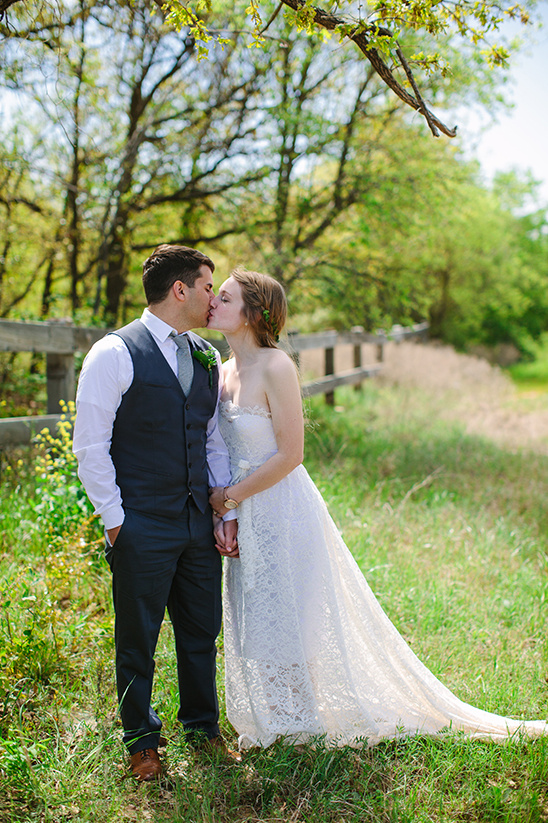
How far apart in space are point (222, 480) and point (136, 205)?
247 inches

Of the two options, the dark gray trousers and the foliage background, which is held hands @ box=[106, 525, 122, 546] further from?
the foliage background

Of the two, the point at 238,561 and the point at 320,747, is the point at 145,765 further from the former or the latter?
the point at 238,561

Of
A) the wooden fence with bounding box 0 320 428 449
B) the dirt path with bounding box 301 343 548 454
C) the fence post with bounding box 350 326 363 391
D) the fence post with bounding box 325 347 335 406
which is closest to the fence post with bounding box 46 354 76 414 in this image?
the wooden fence with bounding box 0 320 428 449

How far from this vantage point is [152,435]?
238 cm

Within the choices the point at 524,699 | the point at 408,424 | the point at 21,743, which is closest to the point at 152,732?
the point at 21,743

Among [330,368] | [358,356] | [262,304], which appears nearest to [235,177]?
[330,368]

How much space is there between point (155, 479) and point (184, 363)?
0.49 m

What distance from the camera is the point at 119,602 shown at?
2436 millimetres

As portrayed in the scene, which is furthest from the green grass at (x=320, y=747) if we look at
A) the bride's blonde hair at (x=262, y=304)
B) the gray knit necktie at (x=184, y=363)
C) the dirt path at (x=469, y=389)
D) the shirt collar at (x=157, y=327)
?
the dirt path at (x=469, y=389)

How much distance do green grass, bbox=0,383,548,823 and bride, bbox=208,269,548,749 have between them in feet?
0.40

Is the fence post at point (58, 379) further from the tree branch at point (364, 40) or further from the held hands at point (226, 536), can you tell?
the tree branch at point (364, 40)

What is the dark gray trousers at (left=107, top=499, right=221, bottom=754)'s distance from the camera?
2.39m

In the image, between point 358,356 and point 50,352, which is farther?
point 358,356

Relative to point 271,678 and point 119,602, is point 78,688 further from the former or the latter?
point 271,678
